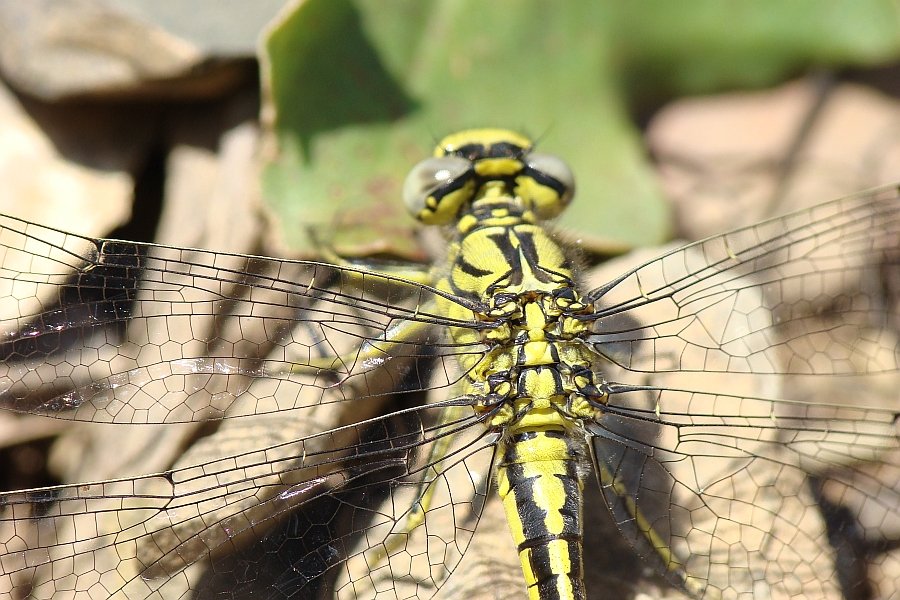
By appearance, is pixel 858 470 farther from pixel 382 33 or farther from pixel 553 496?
pixel 382 33

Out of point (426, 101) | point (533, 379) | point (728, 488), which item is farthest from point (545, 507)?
point (426, 101)

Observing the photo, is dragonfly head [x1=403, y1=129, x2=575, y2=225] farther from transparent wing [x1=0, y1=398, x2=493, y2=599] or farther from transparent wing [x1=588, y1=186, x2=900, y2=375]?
transparent wing [x1=0, y1=398, x2=493, y2=599]

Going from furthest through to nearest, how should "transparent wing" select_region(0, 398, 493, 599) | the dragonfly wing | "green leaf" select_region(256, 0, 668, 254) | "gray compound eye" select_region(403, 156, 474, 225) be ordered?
"green leaf" select_region(256, 0, 668, 254) → "gray compound eye" select_region(403, 156, 474, 225) → the dragonfly wing → "transparent wing" select_region(0, 398, 493, 599)

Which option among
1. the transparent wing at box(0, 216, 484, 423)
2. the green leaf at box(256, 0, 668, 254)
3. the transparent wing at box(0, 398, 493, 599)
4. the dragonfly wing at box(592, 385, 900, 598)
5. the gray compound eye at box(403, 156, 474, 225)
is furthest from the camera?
the green leaf at box(256, 0, 668, 254)

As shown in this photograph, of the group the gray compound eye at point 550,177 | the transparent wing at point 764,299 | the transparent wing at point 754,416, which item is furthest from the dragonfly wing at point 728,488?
the gray compound eye at point 550,177

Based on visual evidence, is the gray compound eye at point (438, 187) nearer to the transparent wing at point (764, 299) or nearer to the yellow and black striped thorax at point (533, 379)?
the yellow and black striped thorax at point (533, 379)

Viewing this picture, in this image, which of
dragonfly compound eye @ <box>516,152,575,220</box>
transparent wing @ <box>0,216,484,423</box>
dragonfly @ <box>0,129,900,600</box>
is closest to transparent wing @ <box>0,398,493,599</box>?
dragonfly @ <box>0,129,900,600</box>
